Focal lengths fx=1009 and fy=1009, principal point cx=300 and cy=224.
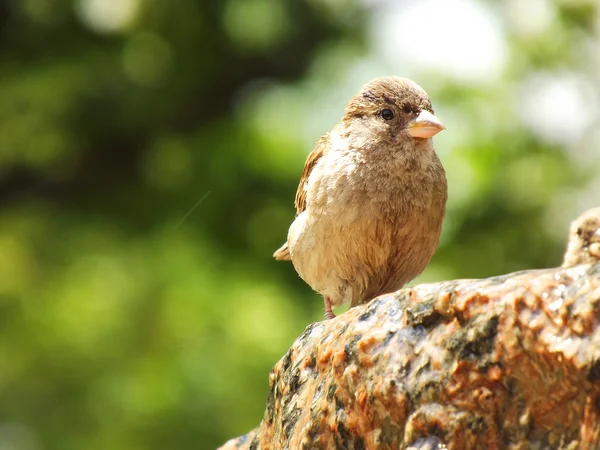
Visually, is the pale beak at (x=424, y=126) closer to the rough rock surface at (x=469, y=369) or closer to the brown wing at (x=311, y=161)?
the brown wing at (x=311, y=161)

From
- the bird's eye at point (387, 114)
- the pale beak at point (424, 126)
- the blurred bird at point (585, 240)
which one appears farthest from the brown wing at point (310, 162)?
the blurred bird at point (585, 240)

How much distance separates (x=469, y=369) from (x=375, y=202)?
1.34 meters

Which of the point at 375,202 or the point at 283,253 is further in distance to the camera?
the point at 283,253

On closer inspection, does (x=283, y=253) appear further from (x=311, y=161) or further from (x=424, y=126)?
(x=424, y=126)

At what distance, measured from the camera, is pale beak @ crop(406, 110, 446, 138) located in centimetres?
353

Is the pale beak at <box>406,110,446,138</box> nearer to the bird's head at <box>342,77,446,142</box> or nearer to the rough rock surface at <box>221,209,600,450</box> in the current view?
the bird's head at <box>342,77,446,142</box>

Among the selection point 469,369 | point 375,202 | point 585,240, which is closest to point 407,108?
point 375,202

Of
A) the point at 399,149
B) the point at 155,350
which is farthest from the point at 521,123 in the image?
the point at 399,149

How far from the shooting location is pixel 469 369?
2.20m

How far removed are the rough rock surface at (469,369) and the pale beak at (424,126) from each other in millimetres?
1100

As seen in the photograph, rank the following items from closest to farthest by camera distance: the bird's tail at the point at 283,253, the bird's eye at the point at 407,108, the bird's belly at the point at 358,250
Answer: the bird's belly at the point at 358,250 → the bird's eye at the point at 407,108 → the bird's tail at the point at 283,253

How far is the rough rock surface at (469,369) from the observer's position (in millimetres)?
2047

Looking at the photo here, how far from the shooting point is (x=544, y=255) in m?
6.52

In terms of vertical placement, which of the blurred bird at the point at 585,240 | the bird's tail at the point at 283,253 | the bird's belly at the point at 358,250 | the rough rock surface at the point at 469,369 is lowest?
the rough rock surface at the point at 469,369
